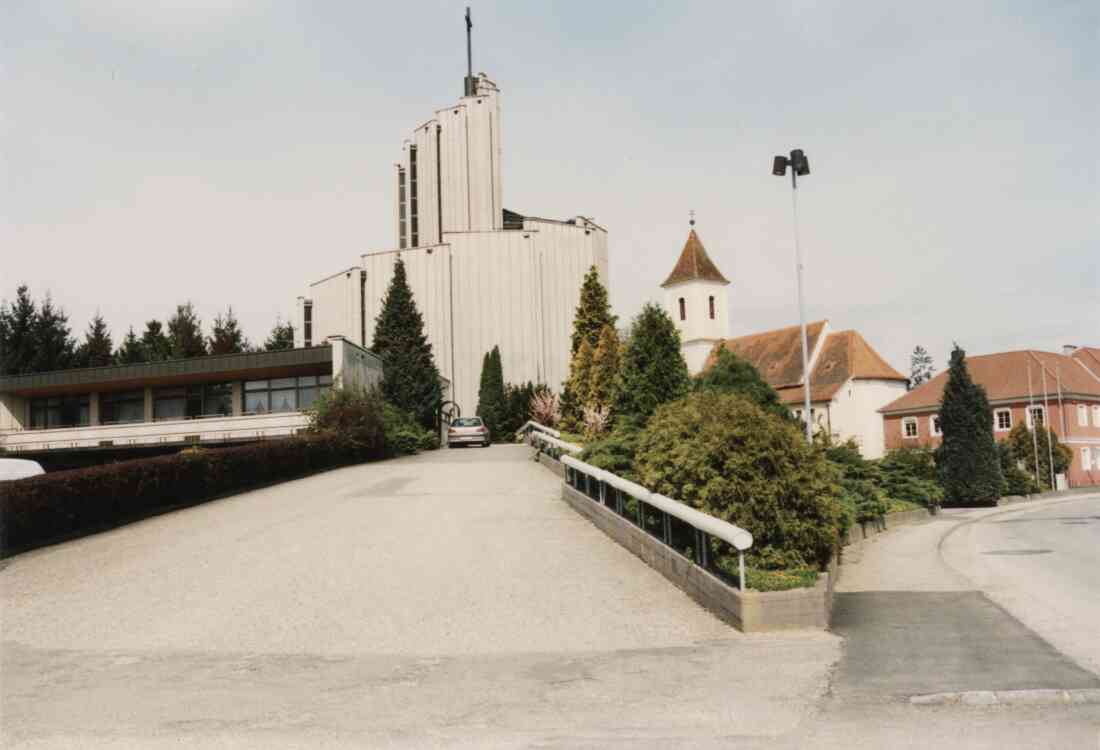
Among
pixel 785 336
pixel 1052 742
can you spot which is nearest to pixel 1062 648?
pixel 1052 742

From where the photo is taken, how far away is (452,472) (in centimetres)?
2495

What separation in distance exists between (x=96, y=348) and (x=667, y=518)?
2702 inches

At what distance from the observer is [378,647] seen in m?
8.25

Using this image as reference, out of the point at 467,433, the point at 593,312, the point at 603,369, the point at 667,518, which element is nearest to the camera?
the point at 667,518

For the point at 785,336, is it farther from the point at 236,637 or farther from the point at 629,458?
the point at 236,637

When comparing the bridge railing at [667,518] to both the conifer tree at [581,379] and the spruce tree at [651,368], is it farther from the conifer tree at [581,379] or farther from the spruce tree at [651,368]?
the conifer tree at [581,379]

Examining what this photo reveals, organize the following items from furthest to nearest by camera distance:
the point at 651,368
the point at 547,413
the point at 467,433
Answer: the point at 467,433
the point at 547,413
the point at 651,368

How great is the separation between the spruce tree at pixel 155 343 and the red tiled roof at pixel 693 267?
4328 centimetres

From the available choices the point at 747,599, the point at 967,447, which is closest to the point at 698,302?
the point at 967,447

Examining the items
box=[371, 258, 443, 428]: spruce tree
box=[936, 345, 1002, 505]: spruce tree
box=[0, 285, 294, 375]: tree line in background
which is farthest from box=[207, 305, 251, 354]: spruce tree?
box=[936, 345, 1002, 505]: spruce tree

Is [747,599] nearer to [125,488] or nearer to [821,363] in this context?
[125,488]

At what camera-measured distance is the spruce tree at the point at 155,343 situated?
71.6 metres

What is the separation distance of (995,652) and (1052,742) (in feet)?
8.47

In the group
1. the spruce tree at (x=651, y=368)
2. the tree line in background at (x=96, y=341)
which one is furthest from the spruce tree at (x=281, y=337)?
the spruce tree at (x=651, y=368)
